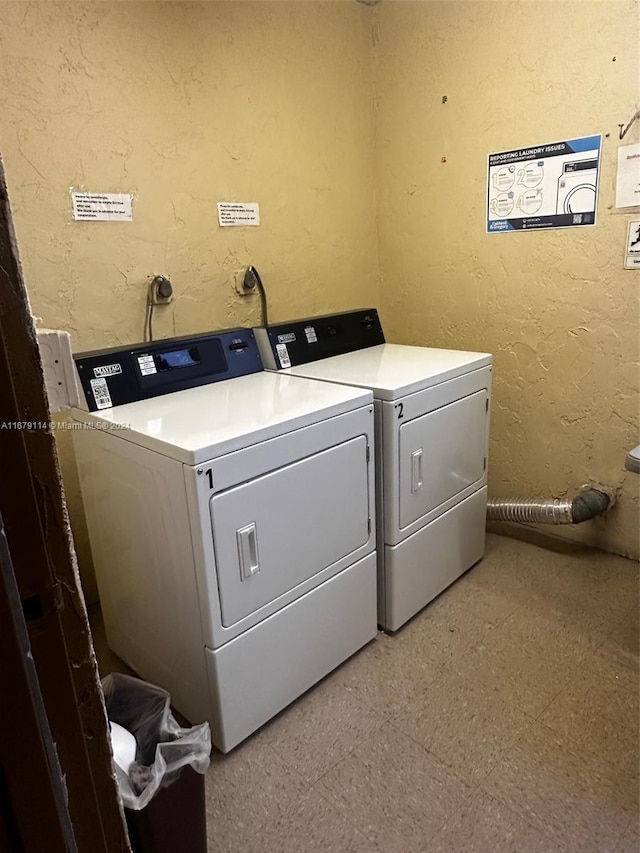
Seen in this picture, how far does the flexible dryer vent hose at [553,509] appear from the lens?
239cm

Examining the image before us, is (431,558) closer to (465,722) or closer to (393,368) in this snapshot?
(465,722)

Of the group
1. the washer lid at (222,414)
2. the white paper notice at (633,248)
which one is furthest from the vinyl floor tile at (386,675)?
the white paper notice at (633,248)

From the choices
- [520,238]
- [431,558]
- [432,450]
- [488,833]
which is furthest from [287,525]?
[520,238]

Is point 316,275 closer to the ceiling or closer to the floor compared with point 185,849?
closer to the ceiling

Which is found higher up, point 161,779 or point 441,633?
point 161,779

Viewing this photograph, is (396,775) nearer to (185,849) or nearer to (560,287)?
(185,849)

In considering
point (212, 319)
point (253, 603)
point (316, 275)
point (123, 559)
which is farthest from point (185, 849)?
point (316, 275)

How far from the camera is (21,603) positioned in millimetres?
499

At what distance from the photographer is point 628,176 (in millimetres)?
2076

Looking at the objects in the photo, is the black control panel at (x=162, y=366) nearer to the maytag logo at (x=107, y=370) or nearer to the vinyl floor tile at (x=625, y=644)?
the maytag logo at (x=107, y=370)

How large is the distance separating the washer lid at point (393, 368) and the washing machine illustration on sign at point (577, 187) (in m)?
0.68

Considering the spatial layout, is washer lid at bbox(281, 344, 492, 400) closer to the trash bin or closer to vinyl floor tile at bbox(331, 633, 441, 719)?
vinyl floor tile at bbox(331, 633, 441, 719)

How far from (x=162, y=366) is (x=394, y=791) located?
1421 mm

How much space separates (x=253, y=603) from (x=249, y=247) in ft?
4.94
